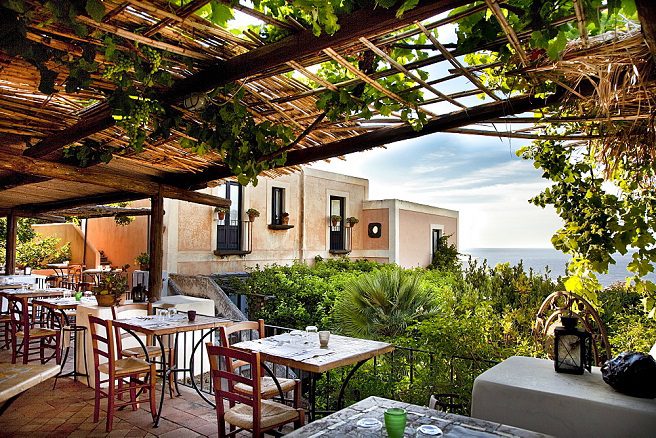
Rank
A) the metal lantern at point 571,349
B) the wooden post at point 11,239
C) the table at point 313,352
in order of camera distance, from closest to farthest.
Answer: the metal lantern at point 571,349
the table at point 313,352
the wooden post at point 11,239

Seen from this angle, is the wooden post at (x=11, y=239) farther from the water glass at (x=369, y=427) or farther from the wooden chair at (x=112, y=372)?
the water glass at (x=369, y=427)

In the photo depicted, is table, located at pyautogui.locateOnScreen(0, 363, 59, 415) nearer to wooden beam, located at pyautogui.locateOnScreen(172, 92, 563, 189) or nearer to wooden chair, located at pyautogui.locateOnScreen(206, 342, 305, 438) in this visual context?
wooden chair, located at pyautogui.locateOnScreen(206, 342, 305, 438)

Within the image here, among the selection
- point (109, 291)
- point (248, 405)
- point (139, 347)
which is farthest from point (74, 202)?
point (248, 405)

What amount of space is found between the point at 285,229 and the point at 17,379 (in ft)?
37.7

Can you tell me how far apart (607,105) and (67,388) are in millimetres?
5652

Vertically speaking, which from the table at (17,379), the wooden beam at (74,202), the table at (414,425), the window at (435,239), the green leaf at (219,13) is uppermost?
the green leaf at (219,13)

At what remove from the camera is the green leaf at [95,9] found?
1.78m

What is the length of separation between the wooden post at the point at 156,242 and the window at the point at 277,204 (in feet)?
24.2

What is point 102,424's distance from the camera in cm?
423

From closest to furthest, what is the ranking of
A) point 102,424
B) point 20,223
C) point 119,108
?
point 119,108
point 102,424
point 20,223

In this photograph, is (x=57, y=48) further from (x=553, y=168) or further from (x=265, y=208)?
(x=265, y=208)

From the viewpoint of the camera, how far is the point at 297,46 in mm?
2072

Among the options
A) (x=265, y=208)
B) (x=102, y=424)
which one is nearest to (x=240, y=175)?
(x=102, y=424)

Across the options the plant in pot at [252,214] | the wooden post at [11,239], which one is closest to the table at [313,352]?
the plant in pot at [252,214]
